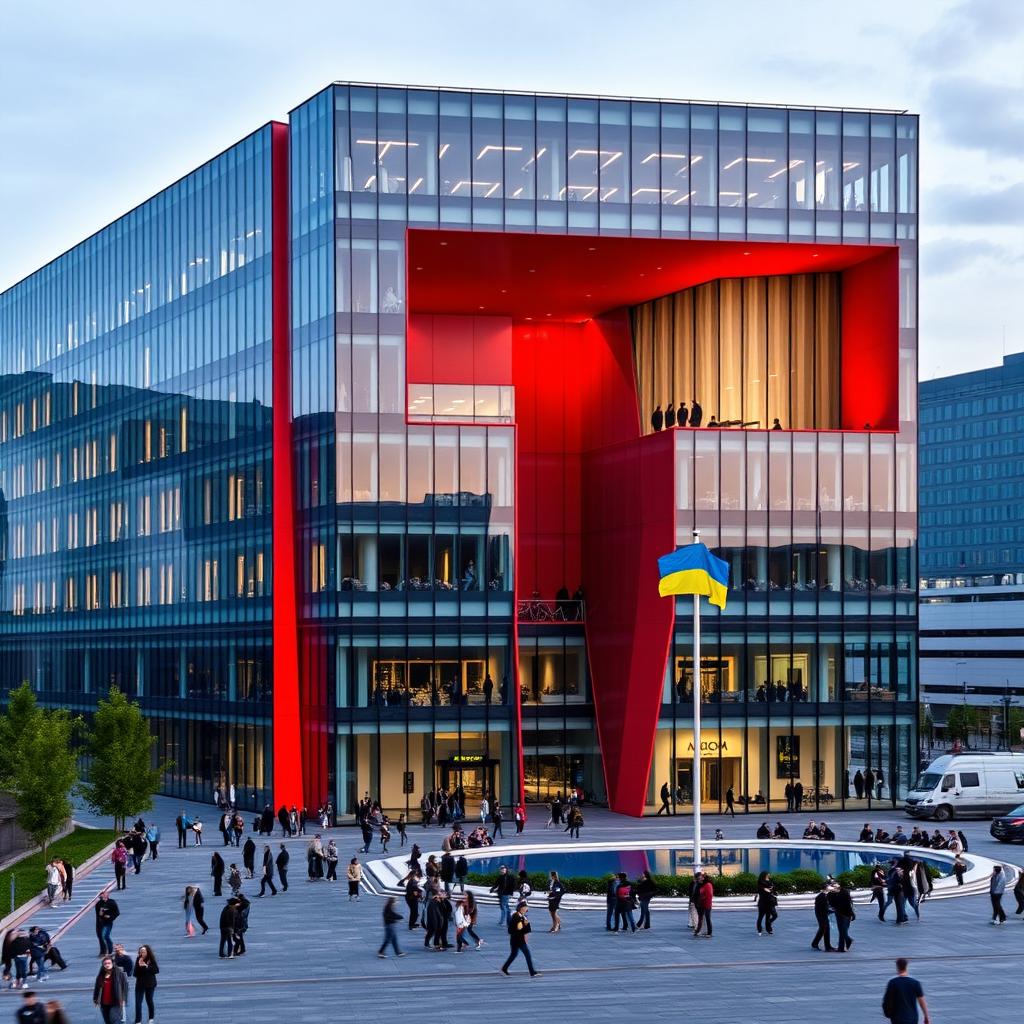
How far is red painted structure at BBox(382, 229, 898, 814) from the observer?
76125mm

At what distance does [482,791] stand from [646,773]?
713 cm

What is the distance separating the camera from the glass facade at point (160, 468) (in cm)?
8138

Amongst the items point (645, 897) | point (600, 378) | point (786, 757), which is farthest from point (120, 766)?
point (600, 378)

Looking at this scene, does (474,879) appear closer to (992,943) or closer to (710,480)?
(992,943)

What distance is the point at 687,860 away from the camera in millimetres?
56375

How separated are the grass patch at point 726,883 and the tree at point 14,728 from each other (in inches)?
892

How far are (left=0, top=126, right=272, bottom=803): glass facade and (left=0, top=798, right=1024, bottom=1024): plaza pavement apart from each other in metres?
34.6

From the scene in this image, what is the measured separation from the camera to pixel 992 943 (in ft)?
134

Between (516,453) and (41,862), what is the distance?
27.6 metres

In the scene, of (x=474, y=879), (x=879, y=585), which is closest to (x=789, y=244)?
(x=879, y=585)

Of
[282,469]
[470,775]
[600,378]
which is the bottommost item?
[470,775]

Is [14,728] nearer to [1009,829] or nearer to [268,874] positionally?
[268,874]

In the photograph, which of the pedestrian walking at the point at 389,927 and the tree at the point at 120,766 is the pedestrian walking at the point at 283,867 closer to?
the pedestrian walking at the point at 389,927

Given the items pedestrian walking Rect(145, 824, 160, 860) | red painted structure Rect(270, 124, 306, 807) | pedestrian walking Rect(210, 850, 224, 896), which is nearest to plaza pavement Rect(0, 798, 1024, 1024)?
pedestrian walking Rect(210, 850, 224, 896)
